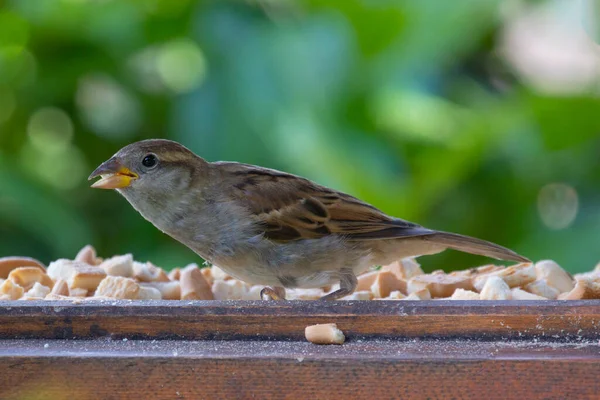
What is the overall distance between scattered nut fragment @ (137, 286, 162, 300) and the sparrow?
106 millimetres

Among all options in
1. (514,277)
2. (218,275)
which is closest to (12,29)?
(218,275)

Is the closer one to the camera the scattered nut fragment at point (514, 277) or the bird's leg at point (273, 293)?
the scattered nut fragment at point (514, 277)

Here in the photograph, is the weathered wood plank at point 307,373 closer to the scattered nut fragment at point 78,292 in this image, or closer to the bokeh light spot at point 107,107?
the scattered nut fragment at point 78,292

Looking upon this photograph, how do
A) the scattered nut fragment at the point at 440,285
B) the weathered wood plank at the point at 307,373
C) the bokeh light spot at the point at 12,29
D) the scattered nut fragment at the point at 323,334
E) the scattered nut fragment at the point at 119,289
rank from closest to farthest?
the weathered wood plank at the point at 307,373, the scattered nut fragment at the point at 323,334, the scattered nut fragment at the point at 119,289, the scattered nut fragment at the point at 440,285, the bokeh light spot at the point at 12,29

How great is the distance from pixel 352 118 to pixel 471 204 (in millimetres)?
429

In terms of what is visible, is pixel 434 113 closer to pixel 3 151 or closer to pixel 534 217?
pixel 534 217

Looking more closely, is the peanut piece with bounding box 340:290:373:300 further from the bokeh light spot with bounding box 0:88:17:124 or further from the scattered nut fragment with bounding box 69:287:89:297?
the bokeh light spot with bounding box 0:88:17:124

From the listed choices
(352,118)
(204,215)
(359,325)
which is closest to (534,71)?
(352,118)

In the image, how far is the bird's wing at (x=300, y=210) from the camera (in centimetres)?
166

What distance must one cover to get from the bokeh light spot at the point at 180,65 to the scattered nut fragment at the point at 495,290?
1683mm

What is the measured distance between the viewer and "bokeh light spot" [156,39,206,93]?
9.84 ft

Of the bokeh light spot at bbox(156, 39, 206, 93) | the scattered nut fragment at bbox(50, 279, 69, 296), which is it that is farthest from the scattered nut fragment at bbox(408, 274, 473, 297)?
the bokeh light spot at bbox(156, 39, 206, 93)

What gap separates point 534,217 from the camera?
9.03 feet

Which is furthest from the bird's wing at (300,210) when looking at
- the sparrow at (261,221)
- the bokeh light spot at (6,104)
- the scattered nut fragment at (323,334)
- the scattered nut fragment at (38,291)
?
the bokeh light spot at (6,104)
